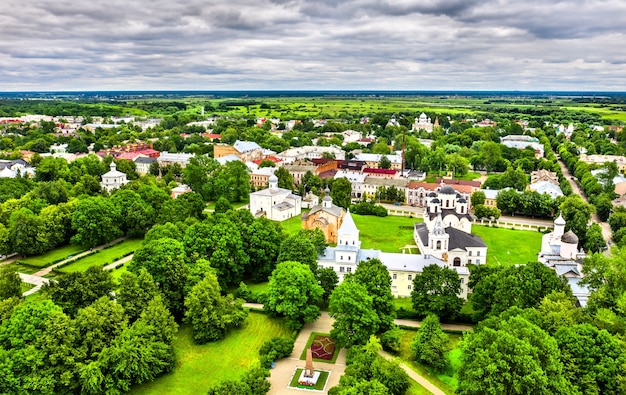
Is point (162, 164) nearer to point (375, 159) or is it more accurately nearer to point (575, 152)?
point (375, 159)

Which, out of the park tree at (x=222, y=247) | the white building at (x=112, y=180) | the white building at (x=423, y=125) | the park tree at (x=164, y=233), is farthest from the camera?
the white building at (x=423, y=125)

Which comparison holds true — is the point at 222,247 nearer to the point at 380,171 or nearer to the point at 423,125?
the point at 380,171

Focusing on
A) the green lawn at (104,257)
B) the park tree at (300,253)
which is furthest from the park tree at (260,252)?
the green lawn at (104,257)

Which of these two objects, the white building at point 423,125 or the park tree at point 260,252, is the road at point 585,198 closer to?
the park tree at point 260,252

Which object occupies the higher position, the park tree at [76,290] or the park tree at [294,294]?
the park tree at [76,290]

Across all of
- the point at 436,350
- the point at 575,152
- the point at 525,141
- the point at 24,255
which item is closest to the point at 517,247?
the point at 436,350

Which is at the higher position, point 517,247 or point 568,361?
Result: point 568,361

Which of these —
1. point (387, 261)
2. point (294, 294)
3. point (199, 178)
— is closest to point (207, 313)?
point (294, 294)

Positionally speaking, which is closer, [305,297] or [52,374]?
[52,374]
